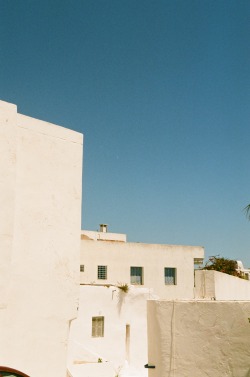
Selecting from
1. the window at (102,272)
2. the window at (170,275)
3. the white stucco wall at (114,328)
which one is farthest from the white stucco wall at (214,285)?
the window at (102,272)

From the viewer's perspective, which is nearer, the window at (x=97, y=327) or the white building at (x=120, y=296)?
the white building at (x=120, y=296)

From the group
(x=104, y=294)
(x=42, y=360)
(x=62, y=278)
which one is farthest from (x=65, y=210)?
(x=104, y=294)

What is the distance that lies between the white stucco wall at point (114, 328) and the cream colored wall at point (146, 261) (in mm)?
5951

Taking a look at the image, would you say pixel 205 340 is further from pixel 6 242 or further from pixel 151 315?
pixel 6 242

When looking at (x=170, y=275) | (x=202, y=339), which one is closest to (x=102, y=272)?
(x=170, y=275)

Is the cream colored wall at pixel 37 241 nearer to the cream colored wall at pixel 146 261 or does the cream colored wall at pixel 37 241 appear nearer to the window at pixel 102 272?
the cream colored wall at pixel 146 261

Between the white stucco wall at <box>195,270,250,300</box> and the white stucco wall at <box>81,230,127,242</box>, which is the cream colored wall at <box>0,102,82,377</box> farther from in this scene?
the white stucco wall at <box>81,230,127,242</box>

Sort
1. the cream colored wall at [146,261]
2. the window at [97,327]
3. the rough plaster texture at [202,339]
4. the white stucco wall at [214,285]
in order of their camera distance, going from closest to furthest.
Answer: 1. the rough plaster texture at [202,339]
2. the window at [97,327]
3. the white stucco wall at [214,285]
4. the cream colored wall at [146,261]

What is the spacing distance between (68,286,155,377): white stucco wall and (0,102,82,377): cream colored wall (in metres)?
4.91

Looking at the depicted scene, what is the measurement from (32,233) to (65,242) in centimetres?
A: 105

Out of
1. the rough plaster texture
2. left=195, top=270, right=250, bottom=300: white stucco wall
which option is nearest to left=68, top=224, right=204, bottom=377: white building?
left=195, top=270, right=250, bottom=300: white stucco wall

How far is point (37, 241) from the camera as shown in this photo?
1055cm

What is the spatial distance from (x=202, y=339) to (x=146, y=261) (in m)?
18.9

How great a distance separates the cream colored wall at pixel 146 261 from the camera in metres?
23.9
